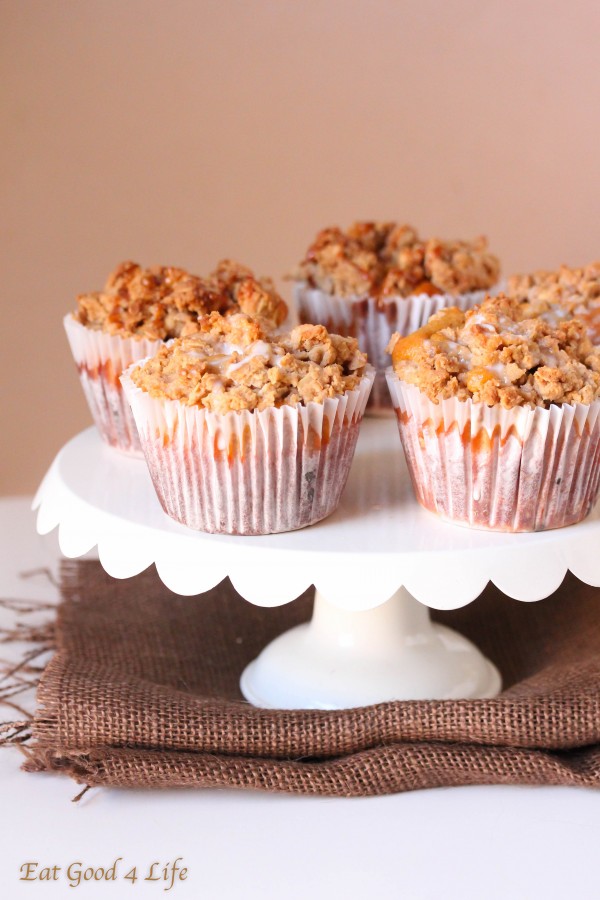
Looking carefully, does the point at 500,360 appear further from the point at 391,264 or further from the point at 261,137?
the point at 261,137

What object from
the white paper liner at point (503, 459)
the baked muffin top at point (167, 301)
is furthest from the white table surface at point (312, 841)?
the baked muffin top at point (167, 301)

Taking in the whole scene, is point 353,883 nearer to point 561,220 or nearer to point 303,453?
point 303,453

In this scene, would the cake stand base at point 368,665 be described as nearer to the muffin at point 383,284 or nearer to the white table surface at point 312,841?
the white table surface at point 312,841

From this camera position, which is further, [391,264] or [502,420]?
[391,264]

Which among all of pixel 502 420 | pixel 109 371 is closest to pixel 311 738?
pixel 502 420

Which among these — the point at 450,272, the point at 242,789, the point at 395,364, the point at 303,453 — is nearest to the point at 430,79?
the point at 450,272

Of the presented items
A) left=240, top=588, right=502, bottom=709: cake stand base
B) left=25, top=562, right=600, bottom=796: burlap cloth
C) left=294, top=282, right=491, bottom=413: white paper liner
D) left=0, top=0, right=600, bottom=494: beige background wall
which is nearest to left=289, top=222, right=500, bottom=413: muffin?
left=294, top=282, right=491, bottom=413: white paper liner
